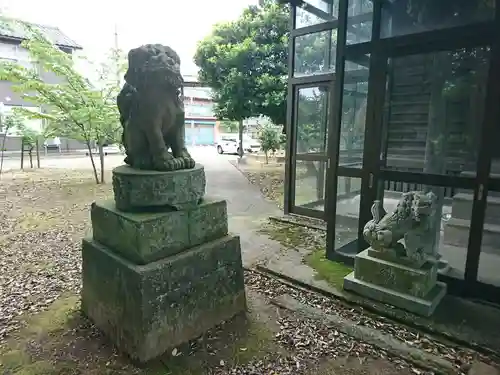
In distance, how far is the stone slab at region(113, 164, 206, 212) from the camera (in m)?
2.10

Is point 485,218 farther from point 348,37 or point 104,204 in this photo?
point 104,204

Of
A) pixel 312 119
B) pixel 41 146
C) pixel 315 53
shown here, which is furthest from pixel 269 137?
pixel 41 146

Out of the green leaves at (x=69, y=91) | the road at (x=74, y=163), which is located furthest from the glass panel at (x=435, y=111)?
the road at (x=74, y=163)

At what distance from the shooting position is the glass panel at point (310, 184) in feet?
17.8

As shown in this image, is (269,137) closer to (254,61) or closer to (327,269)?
(254,61)

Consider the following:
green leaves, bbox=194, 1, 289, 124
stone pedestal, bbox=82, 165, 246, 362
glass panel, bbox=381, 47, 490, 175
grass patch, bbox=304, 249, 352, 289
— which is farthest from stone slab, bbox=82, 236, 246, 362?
green leaves, bbox=194, 1, 289, 124

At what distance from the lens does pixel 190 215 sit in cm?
224

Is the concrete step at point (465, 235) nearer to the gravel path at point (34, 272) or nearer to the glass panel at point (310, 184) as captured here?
the glass panel at point (310, 184)

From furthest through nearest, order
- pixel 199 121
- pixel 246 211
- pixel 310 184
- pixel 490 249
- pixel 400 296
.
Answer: pixel 199 121 < pixel 246 211 < pixel 310 184 < pixel 490 249 < pixel 400 296

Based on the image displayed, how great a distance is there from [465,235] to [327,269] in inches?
50.5

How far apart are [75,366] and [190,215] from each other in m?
1.14

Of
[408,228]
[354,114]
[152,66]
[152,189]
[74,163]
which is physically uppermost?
[152,66]

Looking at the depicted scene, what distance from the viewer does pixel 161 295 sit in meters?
2.02

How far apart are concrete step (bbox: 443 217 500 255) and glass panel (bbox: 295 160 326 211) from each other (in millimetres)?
2422
